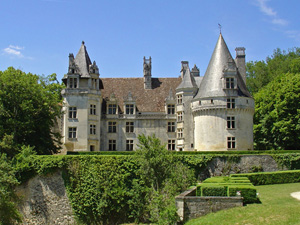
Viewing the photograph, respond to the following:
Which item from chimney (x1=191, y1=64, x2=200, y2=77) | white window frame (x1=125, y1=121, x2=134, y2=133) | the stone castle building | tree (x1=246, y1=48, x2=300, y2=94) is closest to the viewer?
the stone castle building

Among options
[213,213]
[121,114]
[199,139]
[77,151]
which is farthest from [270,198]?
[121,114]

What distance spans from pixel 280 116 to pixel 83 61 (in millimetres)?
22863

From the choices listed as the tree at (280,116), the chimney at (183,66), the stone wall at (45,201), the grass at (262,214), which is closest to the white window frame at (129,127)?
the chimney at (183,66)

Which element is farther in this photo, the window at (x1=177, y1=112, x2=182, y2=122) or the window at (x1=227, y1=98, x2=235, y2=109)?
the window at (x1=177, y1=112, x2=182, y2=122)

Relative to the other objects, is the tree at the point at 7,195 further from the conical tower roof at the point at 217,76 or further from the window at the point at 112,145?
the conical tower roof at the point at 217,76

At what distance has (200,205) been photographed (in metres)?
19.8

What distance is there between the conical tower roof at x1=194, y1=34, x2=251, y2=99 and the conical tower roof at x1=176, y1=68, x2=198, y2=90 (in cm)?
146

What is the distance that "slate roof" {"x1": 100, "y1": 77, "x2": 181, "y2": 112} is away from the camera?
44781 millimetres

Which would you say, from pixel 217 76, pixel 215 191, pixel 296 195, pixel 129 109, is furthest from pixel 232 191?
pixel 129 109

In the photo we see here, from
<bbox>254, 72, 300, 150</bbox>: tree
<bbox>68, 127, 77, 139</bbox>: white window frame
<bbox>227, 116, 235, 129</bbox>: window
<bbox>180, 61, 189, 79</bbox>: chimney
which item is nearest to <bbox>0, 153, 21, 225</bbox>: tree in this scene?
<bbox>68, 127, 77, 139</bbox>: white window frame

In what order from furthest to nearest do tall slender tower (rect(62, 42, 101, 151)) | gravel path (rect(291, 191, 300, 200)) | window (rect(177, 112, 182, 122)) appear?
window (rect(177, 112, 182, 122)), tall slender tower (rect(62, 42, 101, 151)), gravel path (rect(291, 191, 300, 200))

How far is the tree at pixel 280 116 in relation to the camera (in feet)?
139

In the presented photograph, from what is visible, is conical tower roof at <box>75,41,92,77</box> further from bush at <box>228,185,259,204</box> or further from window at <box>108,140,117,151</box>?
bush at <box>228,185,259,204</box>

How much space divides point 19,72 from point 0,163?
10545mm
